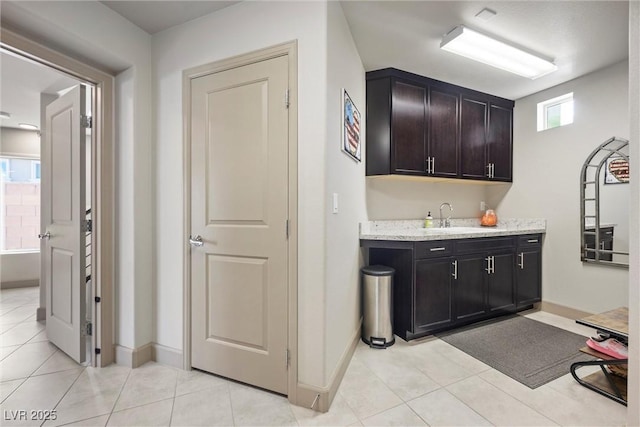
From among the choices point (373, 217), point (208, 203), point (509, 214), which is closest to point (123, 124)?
point (208, 203)

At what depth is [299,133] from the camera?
1692mm

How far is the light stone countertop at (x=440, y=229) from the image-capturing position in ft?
8.43

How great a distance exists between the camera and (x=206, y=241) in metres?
2.00

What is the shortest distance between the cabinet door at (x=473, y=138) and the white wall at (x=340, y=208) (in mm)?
1438

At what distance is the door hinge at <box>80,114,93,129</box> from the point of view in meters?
2.11

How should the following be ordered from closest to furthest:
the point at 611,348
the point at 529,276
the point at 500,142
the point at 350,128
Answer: the point at 611,348, the point at 350,128, the point at 529,276, the point at 500,142

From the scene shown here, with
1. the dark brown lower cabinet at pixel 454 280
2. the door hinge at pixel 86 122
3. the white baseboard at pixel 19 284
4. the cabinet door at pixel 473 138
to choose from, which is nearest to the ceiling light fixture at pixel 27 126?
the white baseboard at pixel 19 284

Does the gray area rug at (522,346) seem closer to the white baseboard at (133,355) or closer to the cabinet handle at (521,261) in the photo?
the cabinet handle at (521,261)

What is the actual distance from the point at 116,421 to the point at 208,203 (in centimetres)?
133

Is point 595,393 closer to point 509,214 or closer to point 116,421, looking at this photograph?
point 509,214

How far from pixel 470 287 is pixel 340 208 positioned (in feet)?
5.70

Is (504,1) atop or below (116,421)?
atop

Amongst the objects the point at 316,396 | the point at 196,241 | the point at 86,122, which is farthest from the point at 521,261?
the point at 86,122

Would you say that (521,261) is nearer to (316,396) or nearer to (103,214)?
(316,396)
